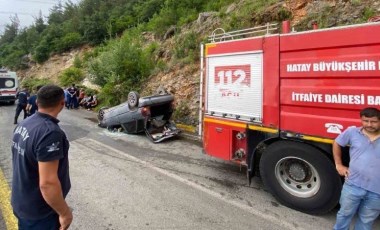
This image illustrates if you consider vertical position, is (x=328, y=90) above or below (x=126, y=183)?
above

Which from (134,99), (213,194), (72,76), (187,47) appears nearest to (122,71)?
(187,47)

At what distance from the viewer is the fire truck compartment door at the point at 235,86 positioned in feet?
15.5

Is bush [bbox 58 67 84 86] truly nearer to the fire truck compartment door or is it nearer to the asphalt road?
the asphalt road

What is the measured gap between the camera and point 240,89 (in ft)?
16.3

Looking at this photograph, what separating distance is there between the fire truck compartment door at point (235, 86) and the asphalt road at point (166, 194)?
1225 mm

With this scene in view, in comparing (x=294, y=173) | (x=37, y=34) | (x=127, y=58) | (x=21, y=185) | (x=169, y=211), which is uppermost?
(x=37, y=34)

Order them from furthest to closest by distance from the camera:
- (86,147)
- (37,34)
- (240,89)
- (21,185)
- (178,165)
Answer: (37,34) < (86,147) < (178,165) < (240,89) < (21,185)

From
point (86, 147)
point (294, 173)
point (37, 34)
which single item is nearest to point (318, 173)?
point (294, 173)

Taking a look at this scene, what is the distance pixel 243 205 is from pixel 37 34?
165ft

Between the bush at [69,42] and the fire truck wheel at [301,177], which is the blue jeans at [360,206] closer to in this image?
the fire truck wheel at [301,177]

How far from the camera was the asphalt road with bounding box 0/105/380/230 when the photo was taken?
159 inches

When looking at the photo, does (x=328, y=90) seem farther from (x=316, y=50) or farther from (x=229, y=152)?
(x=229, y=152)

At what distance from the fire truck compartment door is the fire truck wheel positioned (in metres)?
0.63

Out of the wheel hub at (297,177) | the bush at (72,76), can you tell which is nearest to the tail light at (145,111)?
the wheel hub at (297,177)
